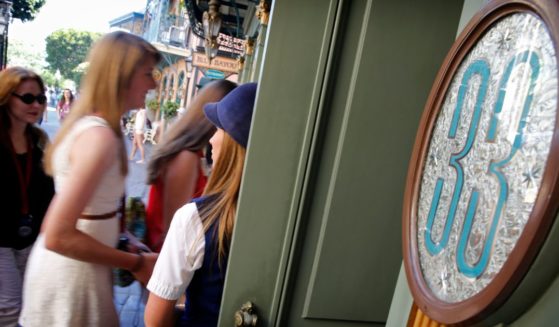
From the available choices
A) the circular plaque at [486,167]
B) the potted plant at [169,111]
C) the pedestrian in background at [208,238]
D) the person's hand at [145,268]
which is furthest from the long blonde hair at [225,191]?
the potted plant at [169,111]

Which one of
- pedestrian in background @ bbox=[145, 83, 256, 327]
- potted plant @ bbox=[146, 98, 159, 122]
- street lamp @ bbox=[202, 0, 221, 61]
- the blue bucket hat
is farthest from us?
potted plant @ bbox=[146, 98, 159, 122]

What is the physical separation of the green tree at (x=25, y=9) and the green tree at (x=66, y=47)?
1442 inches

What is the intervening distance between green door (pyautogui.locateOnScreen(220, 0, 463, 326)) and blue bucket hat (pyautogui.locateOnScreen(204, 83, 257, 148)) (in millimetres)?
116

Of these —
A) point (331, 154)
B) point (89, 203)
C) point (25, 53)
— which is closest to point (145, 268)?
point (89, 203)

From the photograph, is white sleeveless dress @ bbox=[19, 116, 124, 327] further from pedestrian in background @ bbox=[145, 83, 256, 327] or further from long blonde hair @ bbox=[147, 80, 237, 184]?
long blonde hair @ bbox=[147, 80, 237, 184]

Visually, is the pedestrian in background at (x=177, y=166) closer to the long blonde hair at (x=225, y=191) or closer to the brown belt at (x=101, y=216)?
the brown belt at (x=101, y=216)

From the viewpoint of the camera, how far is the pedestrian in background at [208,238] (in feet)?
4.28

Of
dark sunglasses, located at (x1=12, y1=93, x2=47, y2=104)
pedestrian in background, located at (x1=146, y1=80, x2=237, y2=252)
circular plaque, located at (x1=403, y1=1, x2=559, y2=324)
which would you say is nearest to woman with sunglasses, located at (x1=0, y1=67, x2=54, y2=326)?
dark sunglasses, located at (x1=12, y1=93, x2=47, y2=104)

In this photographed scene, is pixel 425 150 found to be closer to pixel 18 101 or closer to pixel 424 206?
pixel 424 206

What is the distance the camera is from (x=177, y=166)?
7.39ft

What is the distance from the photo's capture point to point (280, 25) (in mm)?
1287

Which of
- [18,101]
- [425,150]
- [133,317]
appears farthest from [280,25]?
[133,317]

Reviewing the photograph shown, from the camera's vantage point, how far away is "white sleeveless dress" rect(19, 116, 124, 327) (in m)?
1.54

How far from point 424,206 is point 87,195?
1167mm
